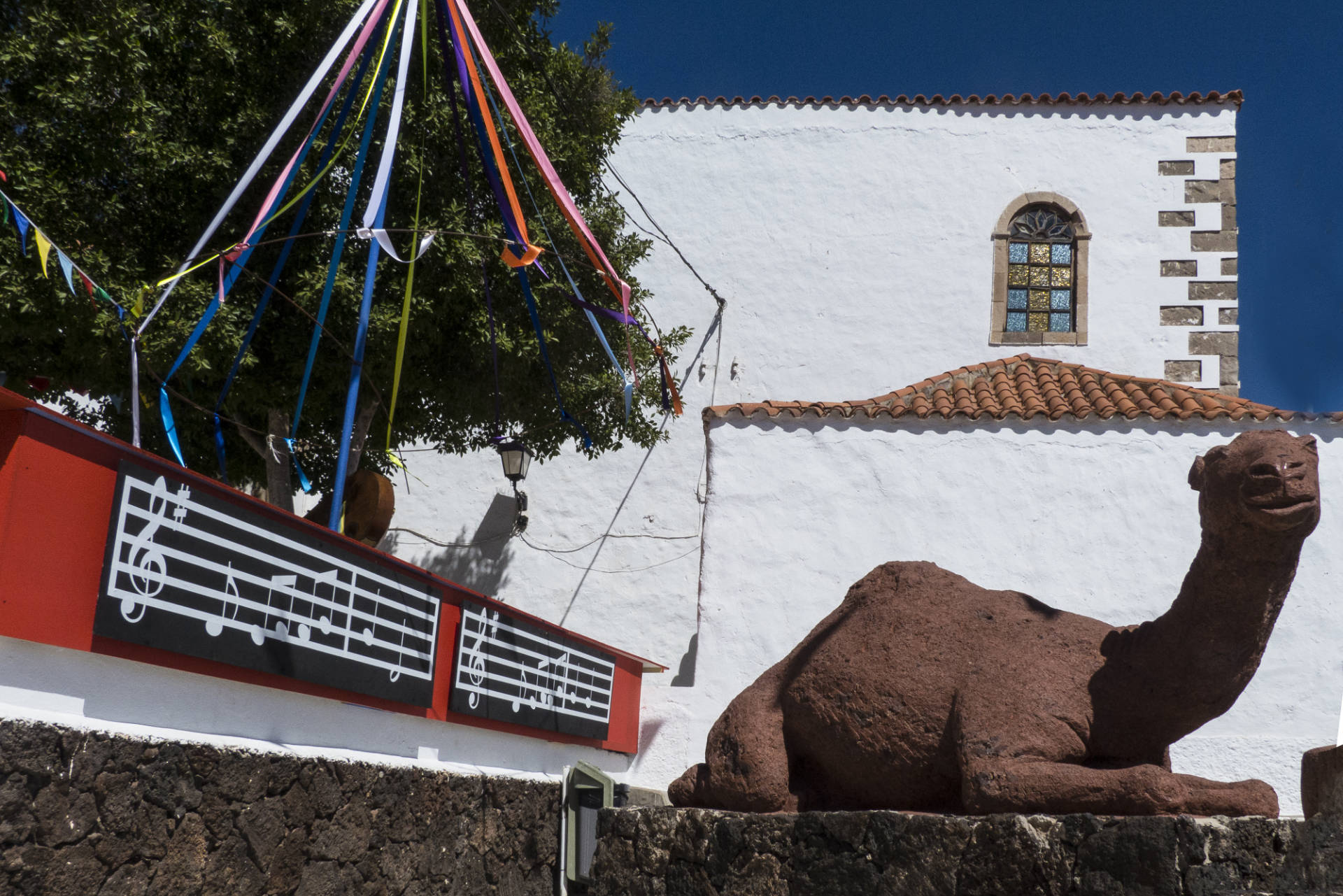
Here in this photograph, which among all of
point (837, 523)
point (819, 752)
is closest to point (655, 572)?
point (837, 523)

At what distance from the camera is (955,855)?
377 cm

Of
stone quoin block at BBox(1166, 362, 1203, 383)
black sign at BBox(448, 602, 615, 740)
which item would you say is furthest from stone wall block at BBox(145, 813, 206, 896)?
stone quoin block at BBox(1166, 362, 1203, 383)

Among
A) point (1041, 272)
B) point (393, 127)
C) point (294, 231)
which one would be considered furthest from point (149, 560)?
point (1041, 272)

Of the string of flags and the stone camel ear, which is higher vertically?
the string of flags

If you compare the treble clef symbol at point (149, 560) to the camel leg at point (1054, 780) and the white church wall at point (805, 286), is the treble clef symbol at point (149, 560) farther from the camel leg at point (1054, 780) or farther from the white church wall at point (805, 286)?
the white church wall at point (805, 286)

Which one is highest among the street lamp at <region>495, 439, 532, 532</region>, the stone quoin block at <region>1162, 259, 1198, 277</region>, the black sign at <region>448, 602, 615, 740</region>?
the stone quoin block at <region>1162, 259, 1198, 277</region>

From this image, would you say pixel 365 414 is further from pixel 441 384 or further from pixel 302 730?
pixel 302 730

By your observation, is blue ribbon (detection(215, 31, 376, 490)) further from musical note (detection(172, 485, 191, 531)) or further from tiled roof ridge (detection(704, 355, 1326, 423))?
tiled roof ridge (detection(704, 355, 1326, 423))

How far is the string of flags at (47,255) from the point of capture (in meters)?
6.70

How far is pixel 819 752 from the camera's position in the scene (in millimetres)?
4457

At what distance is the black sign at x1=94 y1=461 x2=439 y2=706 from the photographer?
14.6 ft

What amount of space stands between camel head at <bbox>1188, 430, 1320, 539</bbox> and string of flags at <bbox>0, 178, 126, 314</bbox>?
5.89 metres

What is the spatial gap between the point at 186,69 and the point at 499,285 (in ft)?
8.78

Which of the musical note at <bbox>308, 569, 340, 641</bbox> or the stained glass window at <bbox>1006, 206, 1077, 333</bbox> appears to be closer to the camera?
the musical note at <bbox>308, 569, 340, 641</bbox>
